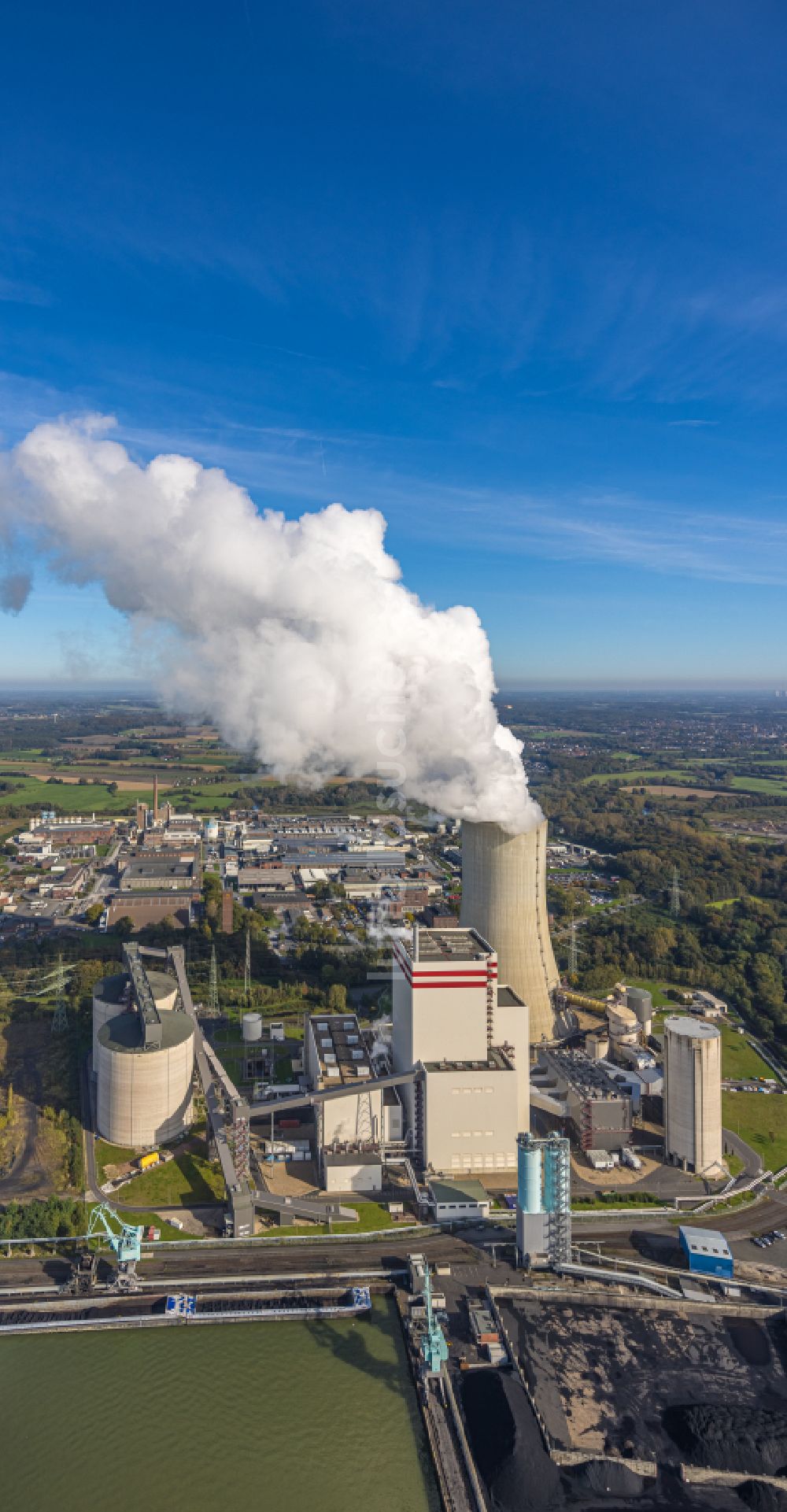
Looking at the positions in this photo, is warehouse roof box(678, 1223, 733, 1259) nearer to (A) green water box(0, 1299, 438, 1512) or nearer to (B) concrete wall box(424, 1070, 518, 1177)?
(B) concrete wall box(424, 1070, 518, 1177)

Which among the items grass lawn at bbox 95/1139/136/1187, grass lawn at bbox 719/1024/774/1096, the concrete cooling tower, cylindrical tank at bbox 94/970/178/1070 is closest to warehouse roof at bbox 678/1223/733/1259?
the concrete cooling tower

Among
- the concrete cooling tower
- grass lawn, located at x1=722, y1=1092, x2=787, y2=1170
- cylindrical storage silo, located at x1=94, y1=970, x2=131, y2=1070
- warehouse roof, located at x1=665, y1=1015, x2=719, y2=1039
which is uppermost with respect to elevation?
the concrete cooling tower

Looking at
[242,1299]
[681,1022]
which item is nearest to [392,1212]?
[242,1299]

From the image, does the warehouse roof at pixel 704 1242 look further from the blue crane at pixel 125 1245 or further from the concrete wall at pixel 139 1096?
the concrete wall at pixel 139 1096

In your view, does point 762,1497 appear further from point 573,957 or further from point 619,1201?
point 573,957

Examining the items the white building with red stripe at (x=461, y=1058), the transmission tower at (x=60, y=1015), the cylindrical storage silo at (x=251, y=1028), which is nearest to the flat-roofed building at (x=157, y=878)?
the transmission tower at (x=60, y=1015)

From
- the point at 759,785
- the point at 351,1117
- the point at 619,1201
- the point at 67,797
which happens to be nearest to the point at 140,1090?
the point at 351,1117
